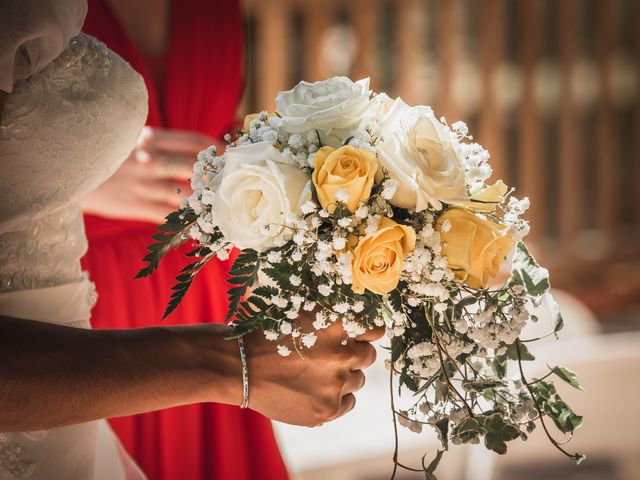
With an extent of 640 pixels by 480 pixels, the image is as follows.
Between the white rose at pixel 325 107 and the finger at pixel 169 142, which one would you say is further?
the finger at pixel 169 142

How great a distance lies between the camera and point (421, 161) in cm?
97

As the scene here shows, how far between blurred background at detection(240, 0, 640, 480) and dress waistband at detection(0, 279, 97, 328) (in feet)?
10.9

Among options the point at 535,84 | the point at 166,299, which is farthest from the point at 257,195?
the point at 535,84

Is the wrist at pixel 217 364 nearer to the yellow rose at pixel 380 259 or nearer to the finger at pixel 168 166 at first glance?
the yellow rose at pixel 380 259

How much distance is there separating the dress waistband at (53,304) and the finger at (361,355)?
0.44 metres

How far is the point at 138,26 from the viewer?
5.98ft

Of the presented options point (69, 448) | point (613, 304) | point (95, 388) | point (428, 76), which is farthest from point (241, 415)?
point (613, 304)

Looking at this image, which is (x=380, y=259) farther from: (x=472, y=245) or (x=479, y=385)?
(x=479, y=385)

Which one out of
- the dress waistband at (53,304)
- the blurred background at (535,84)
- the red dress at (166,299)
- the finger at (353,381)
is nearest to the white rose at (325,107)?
the finger at (353,381)

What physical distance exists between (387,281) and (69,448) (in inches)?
23.0

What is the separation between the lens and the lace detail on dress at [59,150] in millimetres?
1074

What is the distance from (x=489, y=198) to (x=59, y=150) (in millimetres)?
594

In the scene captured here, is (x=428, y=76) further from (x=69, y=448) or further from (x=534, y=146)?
(x=69, y=448)

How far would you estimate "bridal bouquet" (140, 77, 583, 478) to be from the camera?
0.96 metres
